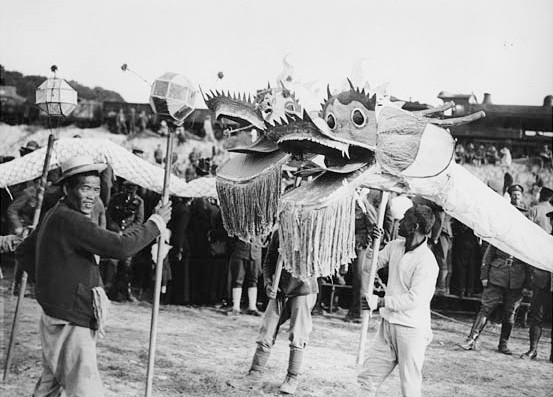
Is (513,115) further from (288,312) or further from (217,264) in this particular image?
(288,312)

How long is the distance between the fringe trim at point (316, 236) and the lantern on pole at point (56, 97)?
2.87 m

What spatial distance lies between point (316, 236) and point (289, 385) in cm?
239

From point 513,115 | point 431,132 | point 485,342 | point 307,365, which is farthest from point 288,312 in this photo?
point 513,115

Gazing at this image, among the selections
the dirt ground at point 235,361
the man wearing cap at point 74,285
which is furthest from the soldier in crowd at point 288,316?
Answer: the man wearing cap at point 74,285

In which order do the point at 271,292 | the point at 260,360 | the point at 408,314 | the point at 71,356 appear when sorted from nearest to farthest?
the point at 71,356 → the point at 408,314 → the point at 271,292 → the point at 260,360

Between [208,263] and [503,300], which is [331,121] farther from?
[208,263]

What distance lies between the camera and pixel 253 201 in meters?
5.00

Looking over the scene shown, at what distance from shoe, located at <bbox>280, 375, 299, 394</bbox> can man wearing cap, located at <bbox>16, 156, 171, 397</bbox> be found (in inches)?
96.3

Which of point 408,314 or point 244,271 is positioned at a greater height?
point 408,314

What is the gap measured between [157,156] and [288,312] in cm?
1260

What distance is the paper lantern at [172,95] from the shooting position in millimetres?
4672

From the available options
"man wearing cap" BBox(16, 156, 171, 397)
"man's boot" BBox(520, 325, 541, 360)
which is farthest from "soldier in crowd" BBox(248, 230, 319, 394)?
"man's boot" BBox(520, 325, 541, 360)

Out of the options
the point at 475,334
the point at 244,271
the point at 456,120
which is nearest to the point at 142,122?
the point at 244,271

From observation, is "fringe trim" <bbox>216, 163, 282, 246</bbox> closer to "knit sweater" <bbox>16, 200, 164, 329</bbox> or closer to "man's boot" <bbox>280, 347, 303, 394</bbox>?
"knit sweater" <bbox>16, 200, 164, 329</bbox>
